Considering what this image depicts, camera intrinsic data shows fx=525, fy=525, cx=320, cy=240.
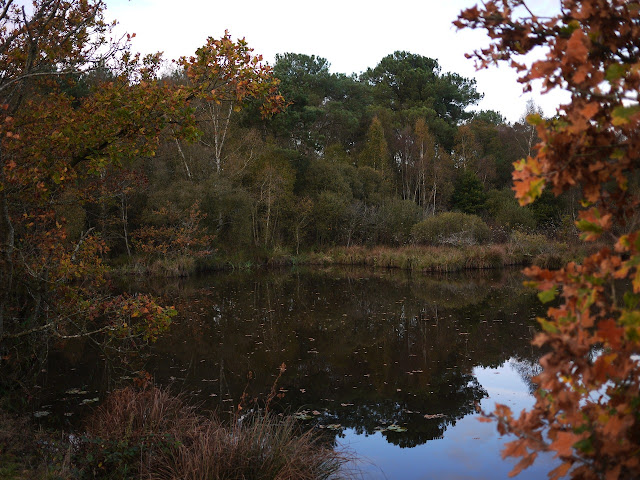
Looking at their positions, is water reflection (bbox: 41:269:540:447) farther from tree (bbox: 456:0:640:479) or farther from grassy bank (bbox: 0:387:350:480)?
tree (bbox: 456:0:640:479)

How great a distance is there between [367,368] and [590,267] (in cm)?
708

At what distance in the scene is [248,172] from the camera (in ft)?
91.8

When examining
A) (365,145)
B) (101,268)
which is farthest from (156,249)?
(365,145)

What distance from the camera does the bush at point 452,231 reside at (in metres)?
24.9

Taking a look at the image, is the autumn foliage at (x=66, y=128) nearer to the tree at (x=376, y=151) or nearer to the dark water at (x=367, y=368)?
the dark water at (x=367, y=368)

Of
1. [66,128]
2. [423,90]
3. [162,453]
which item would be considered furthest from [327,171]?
[162,453]

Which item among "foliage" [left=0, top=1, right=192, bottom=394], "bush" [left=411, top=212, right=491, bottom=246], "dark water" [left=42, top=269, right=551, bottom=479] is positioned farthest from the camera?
"bush" [left=411, top=212, right=491, bottom=246]

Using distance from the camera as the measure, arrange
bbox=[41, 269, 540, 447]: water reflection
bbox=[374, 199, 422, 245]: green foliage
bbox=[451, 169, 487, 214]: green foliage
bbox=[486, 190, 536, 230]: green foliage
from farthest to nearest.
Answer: bbox=[451, 169, 487, 214]: green foliage < bbox=[486, 190, 536, 230]: green foliage < bbox=[374, 199, 422, 245]: green foliage < bbox=[41, 269, 540, 447]: water reflection

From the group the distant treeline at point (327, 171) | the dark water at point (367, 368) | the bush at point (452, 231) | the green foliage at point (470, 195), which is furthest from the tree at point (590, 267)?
the green foliage at point (470, 195)

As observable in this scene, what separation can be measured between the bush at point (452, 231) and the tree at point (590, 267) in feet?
77.0

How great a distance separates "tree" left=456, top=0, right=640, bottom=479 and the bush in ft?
77.0

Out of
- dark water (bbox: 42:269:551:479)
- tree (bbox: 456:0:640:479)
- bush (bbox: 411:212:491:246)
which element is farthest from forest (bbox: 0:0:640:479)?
bush (bbox: 411:212:491:246)

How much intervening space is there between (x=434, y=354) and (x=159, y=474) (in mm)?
6022

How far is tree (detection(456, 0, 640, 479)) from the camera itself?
4.21ft
